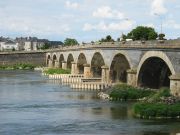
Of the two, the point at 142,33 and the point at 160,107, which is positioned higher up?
the point at 142,33

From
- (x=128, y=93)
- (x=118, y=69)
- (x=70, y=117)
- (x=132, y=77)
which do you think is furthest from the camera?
(x=118, y=69)

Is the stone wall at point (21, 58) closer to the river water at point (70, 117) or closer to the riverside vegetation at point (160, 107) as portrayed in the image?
the river water at point (70, 117)

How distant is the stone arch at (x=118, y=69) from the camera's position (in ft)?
302

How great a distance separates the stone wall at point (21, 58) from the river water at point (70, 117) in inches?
4209

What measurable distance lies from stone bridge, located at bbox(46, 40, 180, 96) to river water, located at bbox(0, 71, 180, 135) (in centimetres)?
637

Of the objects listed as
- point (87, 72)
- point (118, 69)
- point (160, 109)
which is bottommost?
point (160, 109)

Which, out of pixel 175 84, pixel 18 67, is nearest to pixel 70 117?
pixel 175 84

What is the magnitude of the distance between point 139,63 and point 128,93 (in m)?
6.51

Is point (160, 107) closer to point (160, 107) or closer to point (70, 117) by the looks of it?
point (160, 107)

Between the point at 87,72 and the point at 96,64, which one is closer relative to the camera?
the point at 87,72

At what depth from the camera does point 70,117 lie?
183ft

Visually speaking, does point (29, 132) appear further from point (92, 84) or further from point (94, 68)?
point (94, 68)

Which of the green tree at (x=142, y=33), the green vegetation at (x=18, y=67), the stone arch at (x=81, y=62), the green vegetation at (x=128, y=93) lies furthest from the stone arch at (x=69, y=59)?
the green vegetation at (x=128, y=93)

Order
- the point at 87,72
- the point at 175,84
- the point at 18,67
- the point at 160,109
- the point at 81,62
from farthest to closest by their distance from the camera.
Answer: the point at 18,67
the point at 81,62
the point at 87,72
the point at 175,84
the point at 160,109
